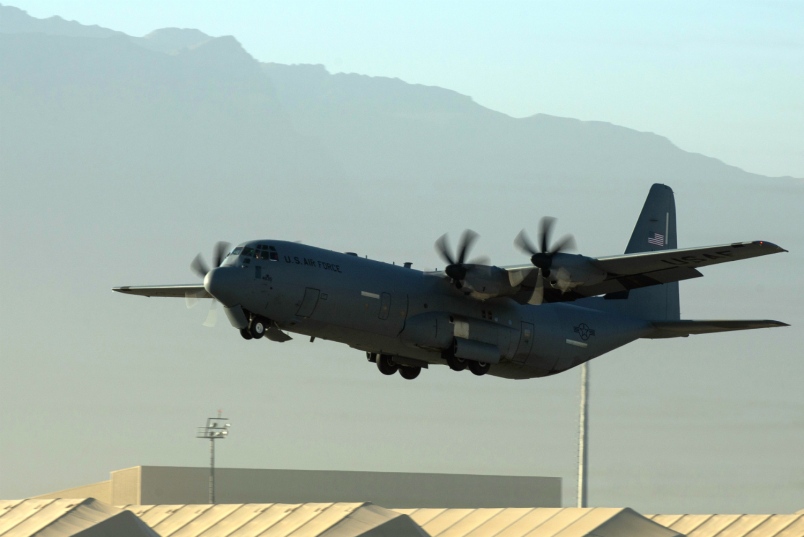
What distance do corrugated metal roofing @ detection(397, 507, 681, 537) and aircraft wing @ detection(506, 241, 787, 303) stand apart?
23.3 ft

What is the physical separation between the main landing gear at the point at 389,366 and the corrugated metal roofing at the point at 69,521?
8960 mm

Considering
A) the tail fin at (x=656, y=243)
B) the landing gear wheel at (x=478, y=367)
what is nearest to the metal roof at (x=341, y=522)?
the landing gear wheel at (x=478, y=367)

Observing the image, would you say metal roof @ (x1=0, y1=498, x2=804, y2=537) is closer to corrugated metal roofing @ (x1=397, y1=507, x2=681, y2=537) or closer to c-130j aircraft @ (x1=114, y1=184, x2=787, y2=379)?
corrugated metal roofing @ (x1=397, y1=507, x2=681, y2=537)

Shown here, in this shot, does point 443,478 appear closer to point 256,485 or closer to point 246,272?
point 256,485

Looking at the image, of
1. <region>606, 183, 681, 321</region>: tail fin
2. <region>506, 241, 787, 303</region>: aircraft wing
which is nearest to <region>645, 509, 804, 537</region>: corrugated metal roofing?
<region>606, 183, 681, 321</region>: tail fin

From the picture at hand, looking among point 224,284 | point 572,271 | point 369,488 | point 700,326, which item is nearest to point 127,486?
point 369,488

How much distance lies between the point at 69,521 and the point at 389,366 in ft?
37.1

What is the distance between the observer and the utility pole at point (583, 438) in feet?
239

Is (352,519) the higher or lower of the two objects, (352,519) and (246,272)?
the lower

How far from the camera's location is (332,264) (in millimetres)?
35094

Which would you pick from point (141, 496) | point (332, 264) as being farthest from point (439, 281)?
point (141, 496)

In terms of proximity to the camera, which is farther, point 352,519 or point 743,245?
point 352,519

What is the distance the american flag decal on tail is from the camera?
150 feet

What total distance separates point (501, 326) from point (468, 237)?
3.26 meters
